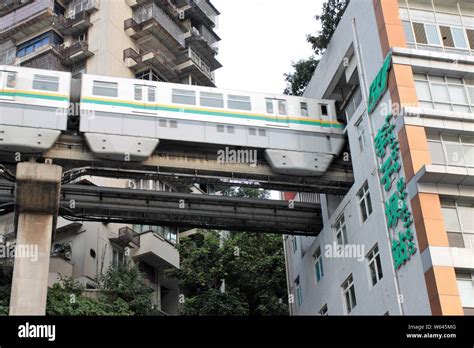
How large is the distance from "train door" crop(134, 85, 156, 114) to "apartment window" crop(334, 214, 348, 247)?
931cm

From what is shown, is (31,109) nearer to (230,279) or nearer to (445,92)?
(230,279)

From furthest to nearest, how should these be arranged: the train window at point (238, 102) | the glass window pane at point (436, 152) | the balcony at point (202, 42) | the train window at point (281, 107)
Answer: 1. the balcony at point (202, 42)
2. the train window at point (281, 107)
3. the train window at point (238, 102)
4. the glass window pane at point (436, 152)

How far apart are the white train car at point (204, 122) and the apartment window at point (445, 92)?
5.65 meters

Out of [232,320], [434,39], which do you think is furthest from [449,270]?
[232,320]

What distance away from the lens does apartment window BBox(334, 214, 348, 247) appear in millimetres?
31125

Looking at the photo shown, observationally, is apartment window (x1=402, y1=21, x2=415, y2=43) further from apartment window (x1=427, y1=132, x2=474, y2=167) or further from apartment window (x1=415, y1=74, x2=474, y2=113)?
apartment window (x1=427, y1=132, x2=474, y2=167)

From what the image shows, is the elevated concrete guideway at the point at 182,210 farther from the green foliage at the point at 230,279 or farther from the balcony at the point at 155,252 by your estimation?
the balcony at the point at 155,252

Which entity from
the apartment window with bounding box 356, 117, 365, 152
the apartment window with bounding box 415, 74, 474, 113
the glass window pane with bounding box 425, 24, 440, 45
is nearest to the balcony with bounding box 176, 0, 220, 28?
the apartment window with bounding box 356, 117, 365, 152

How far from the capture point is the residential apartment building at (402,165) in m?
24.3

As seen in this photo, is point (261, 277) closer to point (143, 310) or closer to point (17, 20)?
point (143, 310)

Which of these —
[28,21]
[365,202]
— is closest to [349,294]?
[365,202]

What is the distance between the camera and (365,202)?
2920 cm

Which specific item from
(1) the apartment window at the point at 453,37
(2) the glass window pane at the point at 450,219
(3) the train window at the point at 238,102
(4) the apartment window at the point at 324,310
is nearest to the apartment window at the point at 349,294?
(4) the apartment window at the point at 324,310

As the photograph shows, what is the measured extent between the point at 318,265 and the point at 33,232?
1301cm
